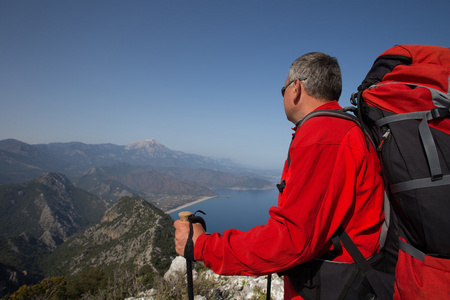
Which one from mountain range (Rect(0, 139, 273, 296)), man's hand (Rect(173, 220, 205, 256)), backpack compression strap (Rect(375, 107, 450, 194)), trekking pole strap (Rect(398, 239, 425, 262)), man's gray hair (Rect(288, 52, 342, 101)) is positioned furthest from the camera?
mountain range (Rect(0, 139, 273, 296))

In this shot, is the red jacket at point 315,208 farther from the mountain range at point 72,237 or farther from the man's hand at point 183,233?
the mountain range at point 72,237

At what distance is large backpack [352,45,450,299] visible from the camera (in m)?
0.98

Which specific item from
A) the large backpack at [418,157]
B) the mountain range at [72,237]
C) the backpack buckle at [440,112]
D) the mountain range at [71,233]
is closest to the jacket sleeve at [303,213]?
the large backpack at [418,157]

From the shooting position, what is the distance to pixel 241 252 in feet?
3.92

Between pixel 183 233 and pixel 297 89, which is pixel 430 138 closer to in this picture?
pixel 297 89

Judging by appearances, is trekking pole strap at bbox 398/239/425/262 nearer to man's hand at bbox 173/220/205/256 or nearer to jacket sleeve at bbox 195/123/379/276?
jacket sleeve at bbox 195/123/379/276

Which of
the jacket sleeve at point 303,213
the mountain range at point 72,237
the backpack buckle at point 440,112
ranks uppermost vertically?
the backpack buckle at point 440,112

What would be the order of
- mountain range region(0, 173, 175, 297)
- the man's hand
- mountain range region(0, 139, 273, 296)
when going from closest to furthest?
the man's hand, mountain range region(0, 173, 175, 297), mountain range region(0, 139, 273, 296)

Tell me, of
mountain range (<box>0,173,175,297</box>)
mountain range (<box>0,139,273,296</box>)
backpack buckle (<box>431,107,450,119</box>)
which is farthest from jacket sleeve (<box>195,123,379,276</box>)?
mountain range (<box>0,139,273,296</box>)

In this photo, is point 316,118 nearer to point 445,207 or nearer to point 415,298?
point 445,207

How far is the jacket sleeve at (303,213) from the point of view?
112 cm

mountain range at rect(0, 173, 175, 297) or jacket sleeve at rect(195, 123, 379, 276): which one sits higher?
jacket sleeve at rect(195, 123, 379, 276)

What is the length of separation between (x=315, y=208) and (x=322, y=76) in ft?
3.13

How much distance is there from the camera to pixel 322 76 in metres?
1.56
